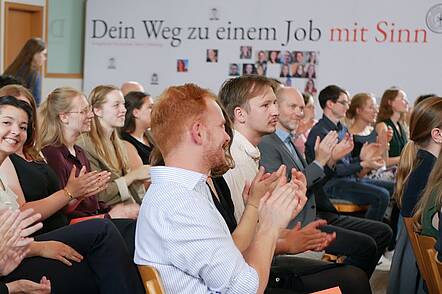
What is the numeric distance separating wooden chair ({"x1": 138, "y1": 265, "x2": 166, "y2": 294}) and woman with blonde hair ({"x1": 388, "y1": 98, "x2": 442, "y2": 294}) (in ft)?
5.71

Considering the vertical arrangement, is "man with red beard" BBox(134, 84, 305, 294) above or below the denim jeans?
above

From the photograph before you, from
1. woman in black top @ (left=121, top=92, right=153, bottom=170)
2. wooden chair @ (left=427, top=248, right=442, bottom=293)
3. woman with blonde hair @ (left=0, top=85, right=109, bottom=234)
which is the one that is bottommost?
wooden chair @ (left=427, top=248, right=442, bottom=293)

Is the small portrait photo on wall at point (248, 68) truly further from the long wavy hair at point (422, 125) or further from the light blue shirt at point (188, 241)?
the light blue shirt at point (188, 241)

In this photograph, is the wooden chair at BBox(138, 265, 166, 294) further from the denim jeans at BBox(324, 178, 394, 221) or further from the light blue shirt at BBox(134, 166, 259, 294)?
the denim jeans at BBox(324, 178, 394, 221)

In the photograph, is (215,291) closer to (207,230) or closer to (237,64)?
(207,230)

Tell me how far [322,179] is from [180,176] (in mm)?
2205

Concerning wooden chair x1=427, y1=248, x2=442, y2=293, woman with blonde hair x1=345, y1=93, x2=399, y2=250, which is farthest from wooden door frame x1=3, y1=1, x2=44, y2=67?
wooden chair x1=427, y1=248, x2=442, y2=293

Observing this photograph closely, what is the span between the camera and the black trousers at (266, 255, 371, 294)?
3.36m

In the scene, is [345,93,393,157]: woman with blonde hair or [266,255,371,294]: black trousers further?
[345,93,393,157]: woman with blonde hair

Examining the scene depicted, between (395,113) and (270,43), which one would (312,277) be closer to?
(395,113)

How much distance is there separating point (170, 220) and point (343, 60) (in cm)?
Answer: 817

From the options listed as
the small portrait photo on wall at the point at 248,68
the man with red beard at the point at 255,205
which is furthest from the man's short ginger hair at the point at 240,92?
the small portrait photo on wall at the point at 248,68

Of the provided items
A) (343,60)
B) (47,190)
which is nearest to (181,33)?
(343,60)

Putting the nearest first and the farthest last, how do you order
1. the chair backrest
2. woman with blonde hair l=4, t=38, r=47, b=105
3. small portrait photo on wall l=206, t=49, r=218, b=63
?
1. the chair backrest
2. woman with blonde hair l=4, t=38, r=47, b=105
3. small portrait photo on wall l=206, t=49, r=218, b=63
